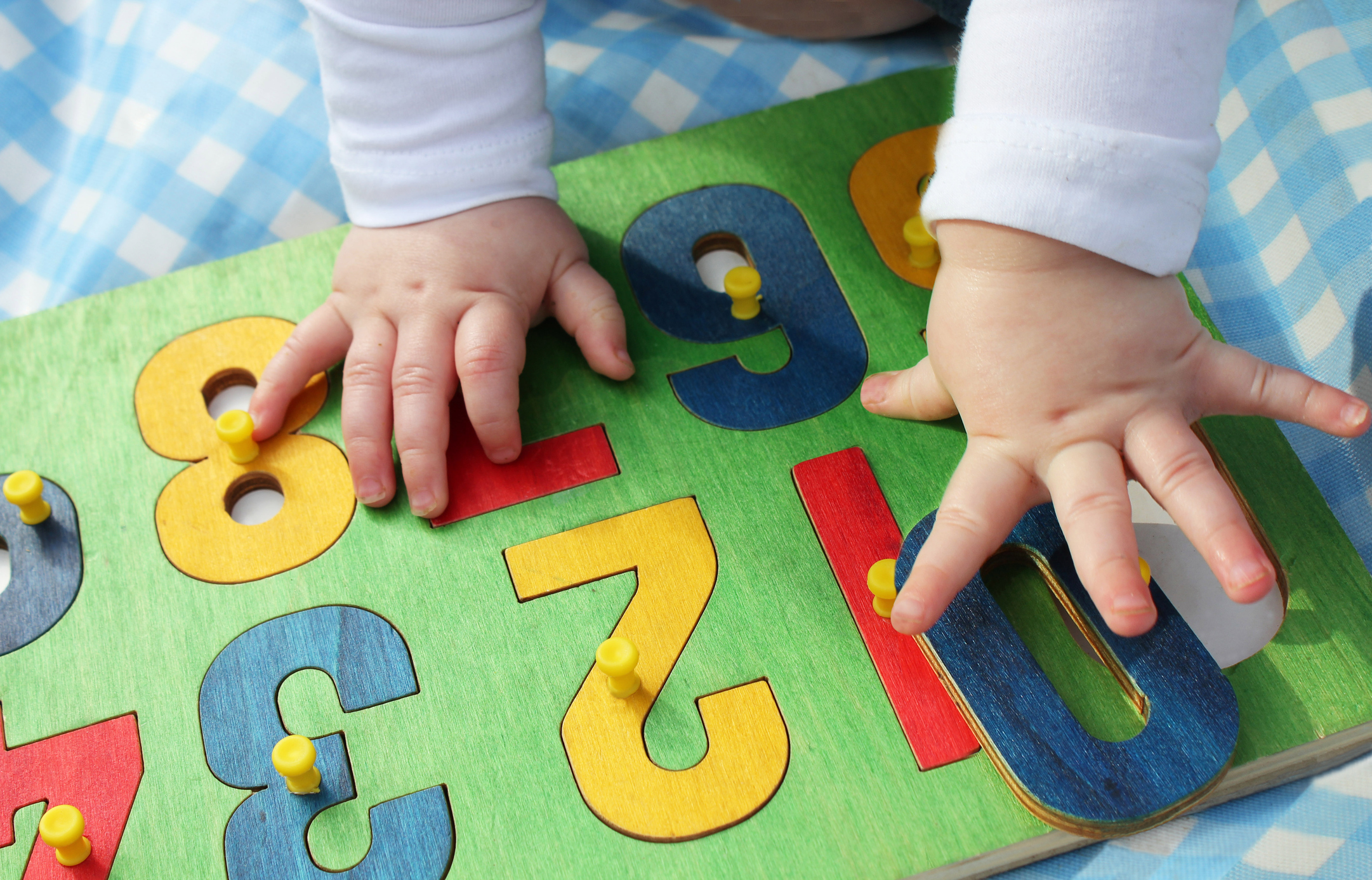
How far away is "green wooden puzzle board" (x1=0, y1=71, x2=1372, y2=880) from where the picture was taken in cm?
50

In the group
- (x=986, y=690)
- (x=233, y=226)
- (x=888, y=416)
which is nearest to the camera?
(x=986, y=690)

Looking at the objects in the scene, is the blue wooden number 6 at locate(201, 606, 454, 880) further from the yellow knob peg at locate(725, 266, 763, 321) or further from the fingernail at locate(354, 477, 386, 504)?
the yellow knob peg at locate(725, 266, 763, 321)

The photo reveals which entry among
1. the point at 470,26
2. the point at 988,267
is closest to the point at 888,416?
the point at 988,267

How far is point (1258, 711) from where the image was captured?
513 mm

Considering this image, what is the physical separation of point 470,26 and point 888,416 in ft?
1.17

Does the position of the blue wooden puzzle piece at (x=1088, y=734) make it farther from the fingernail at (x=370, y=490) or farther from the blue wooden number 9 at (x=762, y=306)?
the fingernail at (x=370, y=490)

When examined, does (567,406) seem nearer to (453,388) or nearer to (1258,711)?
(453,388)

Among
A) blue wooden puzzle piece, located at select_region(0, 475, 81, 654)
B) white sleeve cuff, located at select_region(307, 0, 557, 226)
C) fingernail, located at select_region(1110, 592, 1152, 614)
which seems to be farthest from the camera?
white sleeve cuff, located at select_region(307, 0, 557, 226)

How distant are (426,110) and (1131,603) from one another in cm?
50

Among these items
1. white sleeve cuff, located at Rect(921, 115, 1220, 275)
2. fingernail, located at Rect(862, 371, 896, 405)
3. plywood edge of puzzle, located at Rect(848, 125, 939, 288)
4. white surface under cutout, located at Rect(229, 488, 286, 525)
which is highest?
white sleeve cuff, located at Rect(921, 115, 1220, 275)

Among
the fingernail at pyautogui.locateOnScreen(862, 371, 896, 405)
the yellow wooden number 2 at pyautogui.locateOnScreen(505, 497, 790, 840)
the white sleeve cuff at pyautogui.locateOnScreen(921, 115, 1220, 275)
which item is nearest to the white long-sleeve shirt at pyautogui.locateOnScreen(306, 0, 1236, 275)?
the white sleeve cuff at pyautogui.locateOnScreen(921, 115, 1220, 275)

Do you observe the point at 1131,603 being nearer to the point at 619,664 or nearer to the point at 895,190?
the point at 619,664

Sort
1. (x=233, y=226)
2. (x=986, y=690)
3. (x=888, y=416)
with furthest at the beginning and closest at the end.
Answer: (x=233, y=226) → (x=888, y=416) → (x=986, y=690)

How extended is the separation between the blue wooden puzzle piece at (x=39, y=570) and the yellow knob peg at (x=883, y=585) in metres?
0.42
